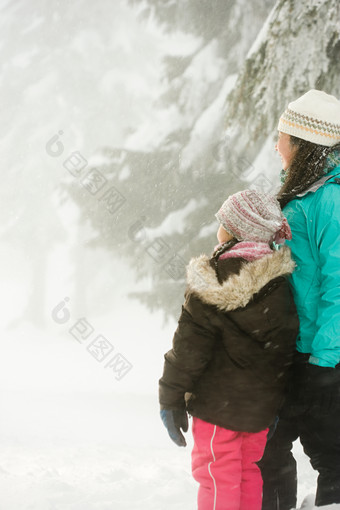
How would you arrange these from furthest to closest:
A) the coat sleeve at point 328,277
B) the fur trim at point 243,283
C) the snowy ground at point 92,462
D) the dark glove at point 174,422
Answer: the snowy ground at point 92,462 < the dark glove at point 174,422 < the fur trim at point 243,283 < the coat sleeve at point 328,277

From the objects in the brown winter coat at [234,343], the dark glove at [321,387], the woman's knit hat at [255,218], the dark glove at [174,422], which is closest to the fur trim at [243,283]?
Answer: the brown winter coat at [234,343]

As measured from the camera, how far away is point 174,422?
2.34 metres

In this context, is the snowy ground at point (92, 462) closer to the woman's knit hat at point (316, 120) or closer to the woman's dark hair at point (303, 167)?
the woman's dark hair at point (303, 167)

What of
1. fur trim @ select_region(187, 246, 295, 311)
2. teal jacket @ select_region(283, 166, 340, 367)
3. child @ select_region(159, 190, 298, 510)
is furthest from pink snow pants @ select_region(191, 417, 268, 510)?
fur trim @ select_region(187, 246, 295, 311)

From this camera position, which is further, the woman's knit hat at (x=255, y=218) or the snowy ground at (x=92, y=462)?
the snowy ground at (x=92, y=462)

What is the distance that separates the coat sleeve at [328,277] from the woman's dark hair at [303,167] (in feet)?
0.54

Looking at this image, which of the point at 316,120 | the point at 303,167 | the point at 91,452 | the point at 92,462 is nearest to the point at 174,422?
the point at 303,167

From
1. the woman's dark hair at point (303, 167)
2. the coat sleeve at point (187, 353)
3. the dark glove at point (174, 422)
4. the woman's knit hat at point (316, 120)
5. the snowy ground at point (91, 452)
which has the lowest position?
the snowy ground at point (91, 452)

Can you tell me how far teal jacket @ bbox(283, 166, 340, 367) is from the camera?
208 centimetres

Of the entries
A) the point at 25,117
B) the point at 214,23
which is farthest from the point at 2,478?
the point at 25,117

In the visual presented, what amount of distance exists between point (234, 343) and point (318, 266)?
55 centimetres

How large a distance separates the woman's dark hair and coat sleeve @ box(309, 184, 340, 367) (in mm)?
165

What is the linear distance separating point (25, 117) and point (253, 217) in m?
15.7

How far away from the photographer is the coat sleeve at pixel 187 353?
223 centimetres
